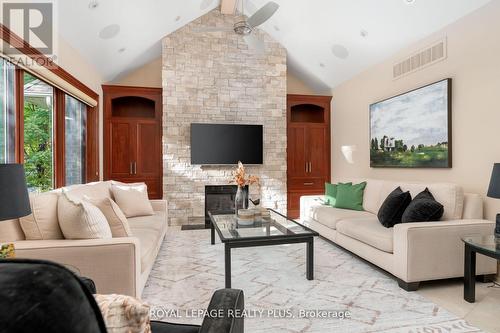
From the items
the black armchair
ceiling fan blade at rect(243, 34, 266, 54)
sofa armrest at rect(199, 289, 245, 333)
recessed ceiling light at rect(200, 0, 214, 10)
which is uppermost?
recessed ceiling light at rect(200, 0, 214, 10)

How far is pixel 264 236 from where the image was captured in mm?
2617

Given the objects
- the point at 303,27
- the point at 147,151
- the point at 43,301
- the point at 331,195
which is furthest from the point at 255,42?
the point at 43,301

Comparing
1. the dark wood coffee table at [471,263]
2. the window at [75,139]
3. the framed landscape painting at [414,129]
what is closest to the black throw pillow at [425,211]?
the dark wood coffee table at [471,263]

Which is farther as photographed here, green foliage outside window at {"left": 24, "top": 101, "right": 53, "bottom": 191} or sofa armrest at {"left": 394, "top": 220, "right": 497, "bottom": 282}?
green foliage outside window at {"left": 24, "top": 101, "right": 53, "bottom": 191}

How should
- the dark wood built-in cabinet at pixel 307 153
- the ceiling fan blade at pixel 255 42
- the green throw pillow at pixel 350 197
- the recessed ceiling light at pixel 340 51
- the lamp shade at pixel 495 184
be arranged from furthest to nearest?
the dark wood built-in cabinet at pixel 307 153
the recessed ceiling light at pixel 340 51
the green throw pillow at pixel 350 197
the ceiling fan blade at pixel 255 42
the lamp shade at pixel 495 184

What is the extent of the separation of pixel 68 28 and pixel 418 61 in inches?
167

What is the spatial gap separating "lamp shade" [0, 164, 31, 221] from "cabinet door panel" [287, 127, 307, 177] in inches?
192

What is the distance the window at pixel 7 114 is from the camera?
8.01ft

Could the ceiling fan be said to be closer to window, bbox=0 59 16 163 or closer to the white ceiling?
the white ceiling

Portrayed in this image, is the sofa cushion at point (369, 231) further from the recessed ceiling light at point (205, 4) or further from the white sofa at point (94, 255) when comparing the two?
the recessed ceiling light at point (205, 4)

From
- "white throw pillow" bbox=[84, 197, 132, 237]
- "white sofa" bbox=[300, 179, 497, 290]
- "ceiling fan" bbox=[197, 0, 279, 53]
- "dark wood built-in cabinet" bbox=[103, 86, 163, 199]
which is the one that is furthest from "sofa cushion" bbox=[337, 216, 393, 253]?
"dark wood built-in cabinet" bbox=[103, 86, 163, 199]

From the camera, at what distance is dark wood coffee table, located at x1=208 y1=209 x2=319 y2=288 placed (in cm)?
250

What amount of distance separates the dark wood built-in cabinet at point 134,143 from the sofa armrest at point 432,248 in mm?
4277

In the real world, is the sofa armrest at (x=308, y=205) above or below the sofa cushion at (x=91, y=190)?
below
